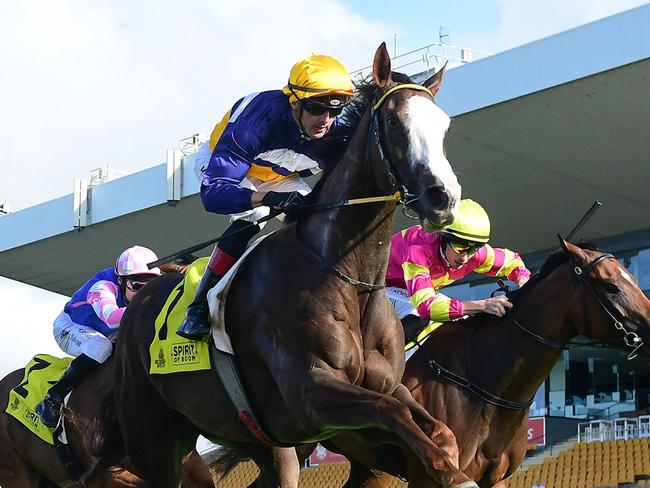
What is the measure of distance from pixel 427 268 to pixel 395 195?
A: 2.45 meters

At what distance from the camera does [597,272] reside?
659cm

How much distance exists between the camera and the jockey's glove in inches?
198

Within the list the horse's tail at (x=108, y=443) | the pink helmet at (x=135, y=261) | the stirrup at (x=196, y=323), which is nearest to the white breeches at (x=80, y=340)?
the pink helmet at (x=135, y=261)

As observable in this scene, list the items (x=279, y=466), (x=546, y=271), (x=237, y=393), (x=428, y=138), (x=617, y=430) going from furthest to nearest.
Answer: (x=617, y=430)
(x=546, y=271)
(x=279, y=466)
(x=237, y=393)
(x=428, y=138)

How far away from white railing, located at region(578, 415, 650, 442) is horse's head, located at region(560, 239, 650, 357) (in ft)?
35.5

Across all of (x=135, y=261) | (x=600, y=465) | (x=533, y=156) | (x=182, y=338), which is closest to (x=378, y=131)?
(x=182, y=338)

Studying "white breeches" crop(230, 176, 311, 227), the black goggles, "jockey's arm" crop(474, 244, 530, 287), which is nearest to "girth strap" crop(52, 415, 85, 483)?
"white breeches" crop(230, 176, 311, 227)

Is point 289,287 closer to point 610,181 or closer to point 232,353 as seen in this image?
point 232,353

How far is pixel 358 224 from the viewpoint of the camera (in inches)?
190

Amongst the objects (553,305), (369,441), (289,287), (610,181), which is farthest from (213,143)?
(610,181)

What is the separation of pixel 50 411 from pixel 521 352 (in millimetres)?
2994

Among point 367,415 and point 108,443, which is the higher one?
point 108,443

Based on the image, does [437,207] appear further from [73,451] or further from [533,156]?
[533,156]

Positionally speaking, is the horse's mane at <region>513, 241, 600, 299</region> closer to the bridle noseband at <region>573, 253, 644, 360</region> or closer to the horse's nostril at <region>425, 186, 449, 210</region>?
the bridle noseband at <region>573, 253, 644, 360</region>
